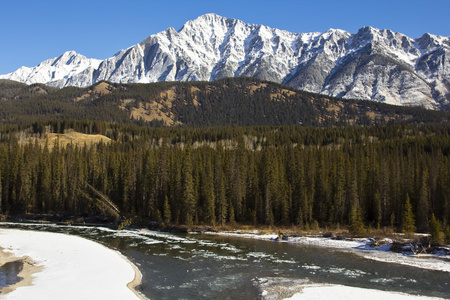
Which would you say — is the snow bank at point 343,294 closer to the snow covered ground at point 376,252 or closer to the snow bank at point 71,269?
the snow covered ground at point 376,252

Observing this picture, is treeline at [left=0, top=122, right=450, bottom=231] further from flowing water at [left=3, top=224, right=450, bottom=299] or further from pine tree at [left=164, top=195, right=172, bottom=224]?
flowing water at [left=3, top=224, right=450, bottom=299]

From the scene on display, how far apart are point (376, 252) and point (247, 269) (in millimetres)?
21745

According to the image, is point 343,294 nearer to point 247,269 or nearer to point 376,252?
point 247,269

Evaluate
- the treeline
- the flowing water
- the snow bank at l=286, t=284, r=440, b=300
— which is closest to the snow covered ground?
the flowing water

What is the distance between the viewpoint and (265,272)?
40656 mm

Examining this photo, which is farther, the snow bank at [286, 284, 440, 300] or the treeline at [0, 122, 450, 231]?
the treeline at [0, 122, 450, 231]

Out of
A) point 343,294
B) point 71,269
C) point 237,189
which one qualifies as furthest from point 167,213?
point 343,294

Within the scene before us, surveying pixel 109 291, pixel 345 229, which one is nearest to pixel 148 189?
pixel 345 229

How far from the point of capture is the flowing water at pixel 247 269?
34.4 m

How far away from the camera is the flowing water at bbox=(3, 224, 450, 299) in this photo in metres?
34.4

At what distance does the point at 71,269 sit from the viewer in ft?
128

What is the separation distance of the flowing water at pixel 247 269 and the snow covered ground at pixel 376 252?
222cm

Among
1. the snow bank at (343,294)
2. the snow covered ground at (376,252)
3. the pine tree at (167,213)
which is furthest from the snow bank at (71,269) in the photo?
the snow covered ground at (376,252)

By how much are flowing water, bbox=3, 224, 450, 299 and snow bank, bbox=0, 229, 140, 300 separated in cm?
249
